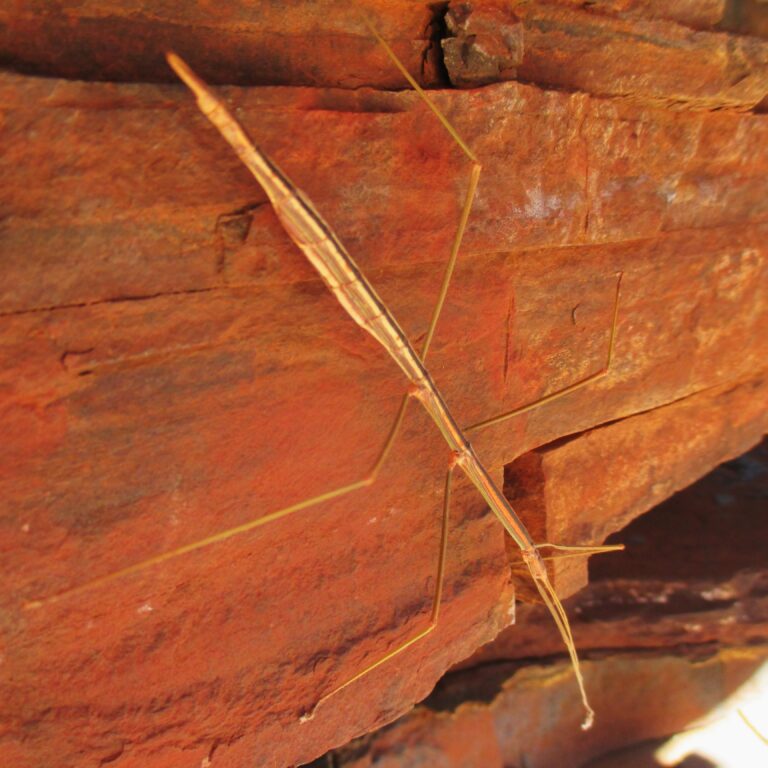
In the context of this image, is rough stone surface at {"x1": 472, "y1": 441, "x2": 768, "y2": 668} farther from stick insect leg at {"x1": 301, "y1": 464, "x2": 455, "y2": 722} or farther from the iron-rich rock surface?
stick insect leg at {"x1": 301, "y1": 464, "x2": 455, "y2": 722}

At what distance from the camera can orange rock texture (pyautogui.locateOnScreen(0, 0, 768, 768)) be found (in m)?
1.49

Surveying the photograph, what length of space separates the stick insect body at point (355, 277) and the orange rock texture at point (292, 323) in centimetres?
13

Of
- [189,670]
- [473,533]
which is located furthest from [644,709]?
[189,670]

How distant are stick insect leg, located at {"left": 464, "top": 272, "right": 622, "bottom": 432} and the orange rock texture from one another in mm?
55

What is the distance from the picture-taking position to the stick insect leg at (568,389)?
86.8 inches

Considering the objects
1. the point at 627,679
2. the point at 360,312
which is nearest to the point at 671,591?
the point at 627,679

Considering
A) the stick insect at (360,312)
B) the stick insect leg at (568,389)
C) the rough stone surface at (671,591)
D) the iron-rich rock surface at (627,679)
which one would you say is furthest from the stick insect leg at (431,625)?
the rough stone surface at (671,591)

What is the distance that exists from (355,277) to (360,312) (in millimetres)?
122

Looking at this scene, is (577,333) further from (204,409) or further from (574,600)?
(574,600)

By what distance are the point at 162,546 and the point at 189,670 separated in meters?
0.38

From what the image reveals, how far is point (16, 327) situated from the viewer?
145 cm

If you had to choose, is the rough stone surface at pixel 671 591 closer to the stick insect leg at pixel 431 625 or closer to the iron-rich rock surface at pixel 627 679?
the iron-rich rock surface at pixel 627 679

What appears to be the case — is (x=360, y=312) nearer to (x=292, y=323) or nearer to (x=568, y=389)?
(x=292, y=323)

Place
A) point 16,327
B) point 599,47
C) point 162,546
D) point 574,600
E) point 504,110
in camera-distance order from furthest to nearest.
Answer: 1. point 574,600
2. point 599,47
3. point 504,110
4. point 162,546
5. point 16,327
